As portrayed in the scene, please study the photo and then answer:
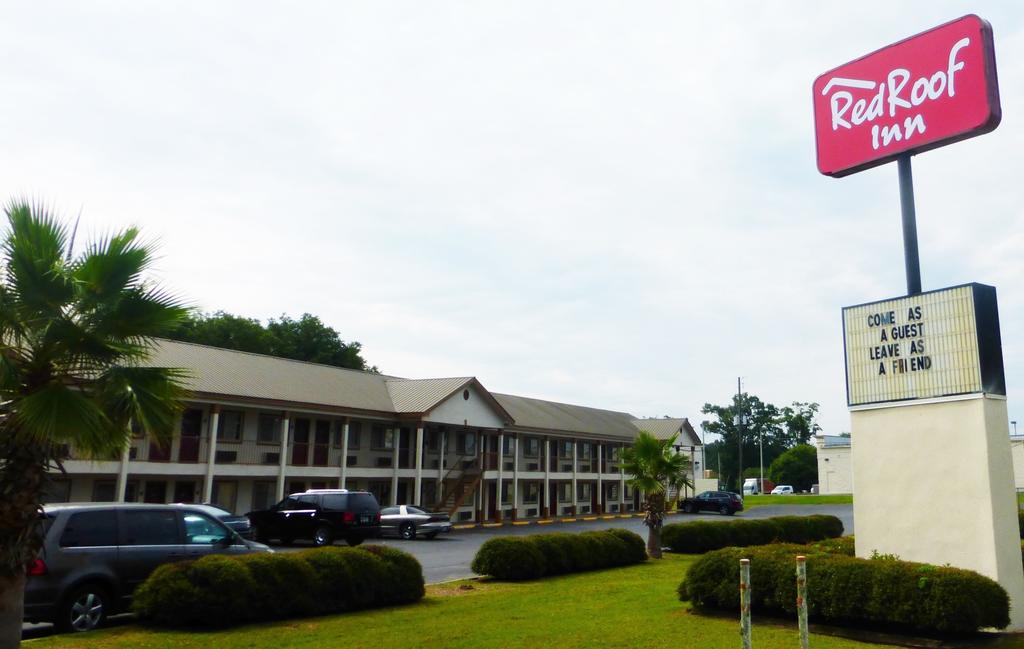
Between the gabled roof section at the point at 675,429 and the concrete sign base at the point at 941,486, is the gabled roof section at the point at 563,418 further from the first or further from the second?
the concrete sign base at the point at 941,486

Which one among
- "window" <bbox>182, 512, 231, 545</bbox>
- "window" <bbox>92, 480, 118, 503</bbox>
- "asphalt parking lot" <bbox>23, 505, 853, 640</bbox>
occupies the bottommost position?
"asphalt parking lot" <bbox>23, 505, 853, 640</bbox>

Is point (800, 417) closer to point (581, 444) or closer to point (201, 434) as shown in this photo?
point (581, 444)

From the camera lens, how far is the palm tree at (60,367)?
7.96 meters

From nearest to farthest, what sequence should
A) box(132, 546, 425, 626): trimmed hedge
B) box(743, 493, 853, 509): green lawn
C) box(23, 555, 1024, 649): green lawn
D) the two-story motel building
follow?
box(23, 555, 1024, 649): green lawn
box(132, 546, 425, 626): trimmed hedge
the two-story motel building
box(743, 493, 853, 509): green lawn

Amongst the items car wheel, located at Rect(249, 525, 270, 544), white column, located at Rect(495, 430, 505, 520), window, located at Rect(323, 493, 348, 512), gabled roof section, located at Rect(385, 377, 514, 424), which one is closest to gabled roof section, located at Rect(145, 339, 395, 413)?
gabled roof section, located at Rect(385, 377, 514, 424)

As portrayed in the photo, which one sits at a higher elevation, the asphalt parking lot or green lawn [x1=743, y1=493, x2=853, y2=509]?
green lawn [x1=743, y1=493, x2=853, y2=509]

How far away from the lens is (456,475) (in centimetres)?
4178

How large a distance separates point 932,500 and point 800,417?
367 ft

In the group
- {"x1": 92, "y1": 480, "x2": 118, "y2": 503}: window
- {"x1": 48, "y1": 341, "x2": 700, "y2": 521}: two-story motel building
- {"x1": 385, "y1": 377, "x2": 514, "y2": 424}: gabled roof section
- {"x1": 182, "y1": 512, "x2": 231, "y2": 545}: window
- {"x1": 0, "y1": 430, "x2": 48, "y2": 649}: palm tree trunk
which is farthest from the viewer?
{"x1": 385, "y1": 377, "x2": 514, "y2": 424}: gabled roof section

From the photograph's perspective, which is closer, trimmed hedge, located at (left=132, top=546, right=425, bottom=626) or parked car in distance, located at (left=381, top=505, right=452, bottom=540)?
trimmed hedge, located at (left=132, top=546, right=425, bottom=626)

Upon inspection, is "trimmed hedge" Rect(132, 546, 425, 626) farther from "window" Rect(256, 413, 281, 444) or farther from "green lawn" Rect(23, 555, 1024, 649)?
"window" Rect(256, 413, 281, 444)

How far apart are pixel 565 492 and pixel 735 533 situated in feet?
90.4

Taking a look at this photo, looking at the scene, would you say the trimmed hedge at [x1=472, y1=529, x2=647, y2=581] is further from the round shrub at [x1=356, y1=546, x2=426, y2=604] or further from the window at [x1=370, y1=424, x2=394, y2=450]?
the window at [x1=370, y1=424, x2=394, y2=450]

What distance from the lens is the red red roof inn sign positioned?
1321 centimetres
